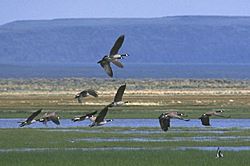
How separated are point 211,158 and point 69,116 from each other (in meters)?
20.4

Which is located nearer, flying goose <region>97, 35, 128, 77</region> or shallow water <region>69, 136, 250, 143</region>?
Answer: flying goose <region>97, 35, 128, 77</region>

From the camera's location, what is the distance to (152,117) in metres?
48.9

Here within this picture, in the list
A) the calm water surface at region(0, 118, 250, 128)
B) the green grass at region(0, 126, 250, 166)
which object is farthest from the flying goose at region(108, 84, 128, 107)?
the calm water surface at region(0, 118, 250, 128)

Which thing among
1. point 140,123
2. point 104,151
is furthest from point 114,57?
point 140,123

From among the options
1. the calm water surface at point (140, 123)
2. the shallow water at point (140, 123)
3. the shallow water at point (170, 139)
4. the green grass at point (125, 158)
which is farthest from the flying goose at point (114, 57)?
the calm water surface at point (140, 123)

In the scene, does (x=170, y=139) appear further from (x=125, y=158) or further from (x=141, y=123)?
(x=141, y=123)

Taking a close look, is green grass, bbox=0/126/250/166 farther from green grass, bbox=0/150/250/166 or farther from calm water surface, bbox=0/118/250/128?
calm water surface, bbox=0/118/250/128

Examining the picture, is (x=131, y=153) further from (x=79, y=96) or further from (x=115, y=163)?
(x=79, y=96)

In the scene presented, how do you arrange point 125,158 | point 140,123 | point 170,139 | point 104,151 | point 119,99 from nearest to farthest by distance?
point 119,99 → point 125,158 → point 104,151 → point 170,139 → point 140,123

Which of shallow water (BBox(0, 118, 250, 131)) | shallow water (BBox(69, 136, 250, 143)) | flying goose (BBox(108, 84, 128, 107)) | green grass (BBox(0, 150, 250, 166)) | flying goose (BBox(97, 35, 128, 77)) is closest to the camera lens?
flying goose (BBox(108, 84, 128, 107))

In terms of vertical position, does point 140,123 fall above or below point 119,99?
above

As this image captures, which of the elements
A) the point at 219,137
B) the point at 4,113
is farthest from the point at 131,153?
the point at 4,113

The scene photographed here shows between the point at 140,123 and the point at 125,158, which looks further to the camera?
the point at 140,123

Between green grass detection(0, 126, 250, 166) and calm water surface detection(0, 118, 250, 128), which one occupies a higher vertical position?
calm water surface detection(0, 118, 250, 128)
